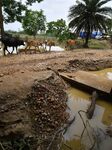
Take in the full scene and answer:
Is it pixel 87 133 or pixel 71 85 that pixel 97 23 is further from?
pixel 87 133

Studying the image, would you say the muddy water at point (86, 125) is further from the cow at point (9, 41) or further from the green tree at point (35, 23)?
the green tree at point (35, 23)

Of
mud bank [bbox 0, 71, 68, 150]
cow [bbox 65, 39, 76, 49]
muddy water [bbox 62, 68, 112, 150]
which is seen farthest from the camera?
cow [bbox 65, 39, 76, 49]

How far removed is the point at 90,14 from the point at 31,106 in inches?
769

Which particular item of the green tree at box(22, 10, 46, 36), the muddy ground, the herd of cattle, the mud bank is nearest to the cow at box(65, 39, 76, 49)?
the herd of cattle

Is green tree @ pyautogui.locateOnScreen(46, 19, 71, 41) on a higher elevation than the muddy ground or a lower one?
higher

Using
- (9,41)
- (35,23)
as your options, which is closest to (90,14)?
(35,23)

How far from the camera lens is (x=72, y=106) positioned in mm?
11062

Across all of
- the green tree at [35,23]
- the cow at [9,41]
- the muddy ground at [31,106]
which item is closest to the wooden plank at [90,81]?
the muddy ground at [31,106]

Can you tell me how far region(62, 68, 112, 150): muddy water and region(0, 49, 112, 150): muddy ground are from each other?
1.15 feet

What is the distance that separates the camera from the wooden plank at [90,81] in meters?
12.3

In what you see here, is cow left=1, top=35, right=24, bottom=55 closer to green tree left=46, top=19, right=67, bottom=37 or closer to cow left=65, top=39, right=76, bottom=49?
cow left=65, top=39, right=76, bottom=49

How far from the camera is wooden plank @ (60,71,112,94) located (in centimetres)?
1234

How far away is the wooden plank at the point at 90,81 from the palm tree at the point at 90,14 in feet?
46.2

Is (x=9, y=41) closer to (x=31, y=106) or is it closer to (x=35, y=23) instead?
(x=31, y=106)
